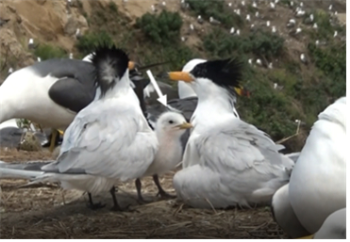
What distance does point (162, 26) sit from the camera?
1201 centimetres

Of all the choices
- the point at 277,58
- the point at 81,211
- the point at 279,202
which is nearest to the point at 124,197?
the point at 81,211

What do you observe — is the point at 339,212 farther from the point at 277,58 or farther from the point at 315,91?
the point at 277,58

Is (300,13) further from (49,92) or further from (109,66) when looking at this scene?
(109,66)

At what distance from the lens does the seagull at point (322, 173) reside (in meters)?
2.12

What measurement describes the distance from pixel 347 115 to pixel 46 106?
2.32 m

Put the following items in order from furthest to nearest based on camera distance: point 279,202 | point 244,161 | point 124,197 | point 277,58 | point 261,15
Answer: point 261,15
point 277,58
point 124,197
point 244,161
point 279,202

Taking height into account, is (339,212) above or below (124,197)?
above

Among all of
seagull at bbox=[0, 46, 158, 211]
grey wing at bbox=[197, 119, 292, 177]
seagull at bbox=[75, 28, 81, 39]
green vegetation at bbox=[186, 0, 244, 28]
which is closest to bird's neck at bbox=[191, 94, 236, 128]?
grey wing at bbox=[197, 119, 292, 177]

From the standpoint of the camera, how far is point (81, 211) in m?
3.02

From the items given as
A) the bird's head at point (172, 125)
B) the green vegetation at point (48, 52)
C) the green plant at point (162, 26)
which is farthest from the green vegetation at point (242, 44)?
the bird's head at point (172, 125)

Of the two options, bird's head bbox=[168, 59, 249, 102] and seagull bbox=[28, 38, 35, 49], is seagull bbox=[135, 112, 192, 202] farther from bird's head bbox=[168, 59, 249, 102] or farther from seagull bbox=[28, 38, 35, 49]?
seagull bbox=[28, 38, 35, 49]

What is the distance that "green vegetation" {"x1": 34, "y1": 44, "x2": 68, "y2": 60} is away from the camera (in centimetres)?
936

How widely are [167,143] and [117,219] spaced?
1.40 ft

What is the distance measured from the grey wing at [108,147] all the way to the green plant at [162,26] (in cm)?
885
